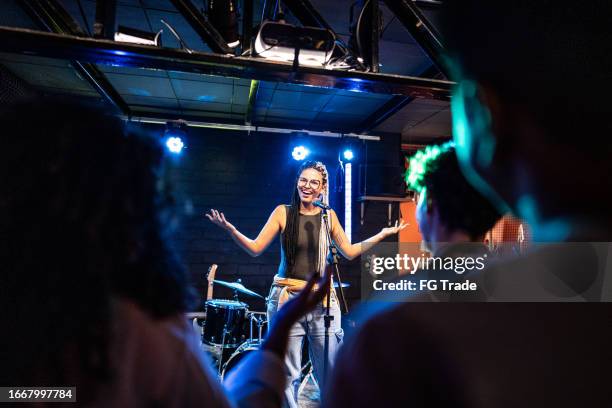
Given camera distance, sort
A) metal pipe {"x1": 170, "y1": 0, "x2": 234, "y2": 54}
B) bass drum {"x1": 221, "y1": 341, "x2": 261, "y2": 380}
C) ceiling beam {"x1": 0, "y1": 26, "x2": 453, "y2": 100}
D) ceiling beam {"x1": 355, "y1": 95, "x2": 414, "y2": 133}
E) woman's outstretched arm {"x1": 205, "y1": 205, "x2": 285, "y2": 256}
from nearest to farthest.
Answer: ceiling beam {"x1": 0, "y1": 26, "x2": 453, "y2": 100} → metal pipe {"x1": 170, "y1": 0, "x2": 234, "y2": 54} → woman's outstretched arm {"x1": 205, "y1": 205, "x2": 285, "y2": 256} → bass drum {"x1": 221, "y1": 341, "x2": 261, "y2": 380} → ceiling beam {"x1": 355, "y1": 95, "x2": 414, "y2": 133}

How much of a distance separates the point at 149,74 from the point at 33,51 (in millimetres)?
3008

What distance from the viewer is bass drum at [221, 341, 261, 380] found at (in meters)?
4.23

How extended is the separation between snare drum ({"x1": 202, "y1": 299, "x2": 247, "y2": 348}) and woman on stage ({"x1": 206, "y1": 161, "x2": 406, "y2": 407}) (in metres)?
1.39

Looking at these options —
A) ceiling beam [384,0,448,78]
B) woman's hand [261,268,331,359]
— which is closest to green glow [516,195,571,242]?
woman's hand [261,268,331,359]

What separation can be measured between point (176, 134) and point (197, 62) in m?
4.40

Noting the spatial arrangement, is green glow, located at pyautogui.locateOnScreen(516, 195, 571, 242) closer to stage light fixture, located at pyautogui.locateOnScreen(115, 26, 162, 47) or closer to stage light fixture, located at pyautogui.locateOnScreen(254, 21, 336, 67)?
stage light fixture, located at pyautogui.locateOnScreen(254, 21, 336, 67)

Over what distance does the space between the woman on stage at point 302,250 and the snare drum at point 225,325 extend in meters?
1.39

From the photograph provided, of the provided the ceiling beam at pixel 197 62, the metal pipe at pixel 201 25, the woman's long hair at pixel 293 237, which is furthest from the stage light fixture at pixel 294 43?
the woman's long hair at pixel 293 237

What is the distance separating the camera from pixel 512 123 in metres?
0.54

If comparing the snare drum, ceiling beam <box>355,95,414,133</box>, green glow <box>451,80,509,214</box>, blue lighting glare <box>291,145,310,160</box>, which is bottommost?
the snare drum

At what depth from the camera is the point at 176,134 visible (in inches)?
268

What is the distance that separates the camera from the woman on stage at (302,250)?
306 centimetres

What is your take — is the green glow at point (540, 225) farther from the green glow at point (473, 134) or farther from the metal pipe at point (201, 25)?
the metal pipe at point (201, 25)

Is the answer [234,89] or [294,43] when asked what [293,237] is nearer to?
[294,43]
